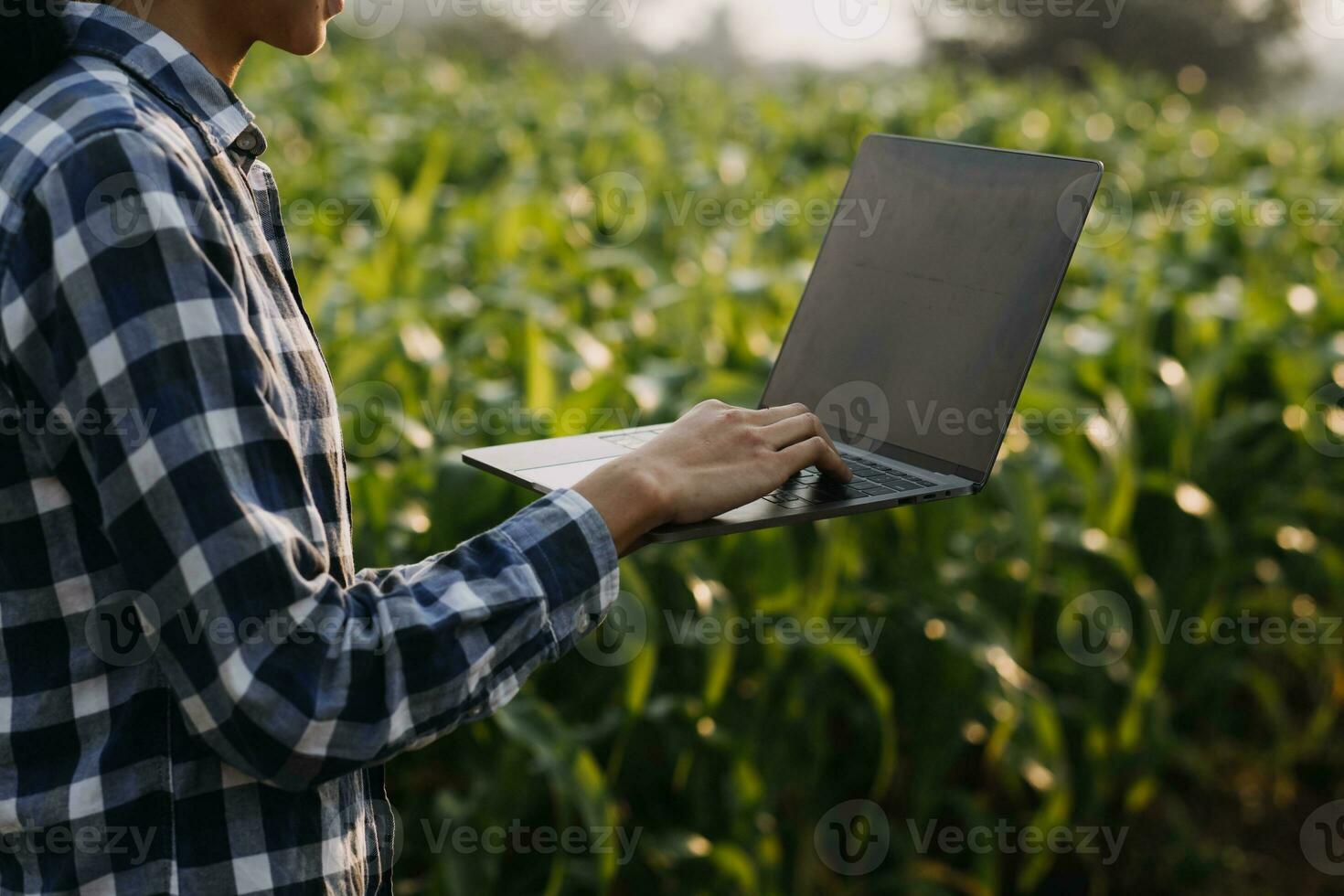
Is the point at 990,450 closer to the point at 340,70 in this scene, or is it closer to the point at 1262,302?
the point at 1262,302

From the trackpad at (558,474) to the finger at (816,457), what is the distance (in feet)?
0.61

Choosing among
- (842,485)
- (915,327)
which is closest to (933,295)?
(915,327)

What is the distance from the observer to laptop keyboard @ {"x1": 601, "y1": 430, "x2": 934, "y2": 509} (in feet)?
4.25

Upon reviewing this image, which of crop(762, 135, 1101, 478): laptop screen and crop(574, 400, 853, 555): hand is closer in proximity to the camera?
crop(574, 400, 853, 555): hand

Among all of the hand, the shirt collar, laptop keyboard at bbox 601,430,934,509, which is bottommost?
laptop keyboard at bbox 601,430,934,509

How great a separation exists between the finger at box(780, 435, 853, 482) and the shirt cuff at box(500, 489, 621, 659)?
0.64ft

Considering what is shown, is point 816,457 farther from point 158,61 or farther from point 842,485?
point 158,61

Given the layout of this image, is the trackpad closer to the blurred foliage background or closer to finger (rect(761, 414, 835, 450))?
finger (rect(761, 414, 835, 450))

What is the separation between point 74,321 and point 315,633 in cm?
25

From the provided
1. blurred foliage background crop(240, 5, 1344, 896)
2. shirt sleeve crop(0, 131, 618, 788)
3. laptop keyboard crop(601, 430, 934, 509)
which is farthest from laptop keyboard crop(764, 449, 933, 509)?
blurred foliage background crop(240, 5, 1344, 896)

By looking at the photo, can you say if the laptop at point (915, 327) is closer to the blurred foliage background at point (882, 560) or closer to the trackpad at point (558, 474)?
the trackpad at point (558, 474)

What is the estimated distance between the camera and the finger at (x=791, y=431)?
118 centimetres

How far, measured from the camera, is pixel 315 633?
36.5 inches

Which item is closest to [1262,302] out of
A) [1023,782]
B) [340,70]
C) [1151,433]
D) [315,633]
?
[1151,433]
